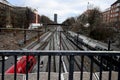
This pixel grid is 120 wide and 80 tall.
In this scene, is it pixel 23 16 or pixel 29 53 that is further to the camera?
pixel 23 16

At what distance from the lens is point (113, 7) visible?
102375mm

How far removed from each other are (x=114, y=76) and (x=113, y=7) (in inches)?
4026

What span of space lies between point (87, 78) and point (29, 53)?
7.14ft

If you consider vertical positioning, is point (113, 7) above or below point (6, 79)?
above

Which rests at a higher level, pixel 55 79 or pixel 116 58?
pixel 116 58

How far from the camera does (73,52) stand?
297 cm

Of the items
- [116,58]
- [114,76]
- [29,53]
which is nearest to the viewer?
[29,53]

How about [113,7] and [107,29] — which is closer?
[107,29]

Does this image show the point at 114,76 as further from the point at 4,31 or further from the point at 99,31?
the point at 4,31

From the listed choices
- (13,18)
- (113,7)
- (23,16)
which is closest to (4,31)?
(13,18)

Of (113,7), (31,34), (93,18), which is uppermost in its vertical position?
(113,7)

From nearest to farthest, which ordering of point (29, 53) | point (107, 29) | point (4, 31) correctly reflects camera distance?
point (29, 53), point (107, 29), point (4, 31)

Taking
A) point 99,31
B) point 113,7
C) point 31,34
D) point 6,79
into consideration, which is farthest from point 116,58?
point 113,7

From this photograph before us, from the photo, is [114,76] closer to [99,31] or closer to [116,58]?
[116,58]
